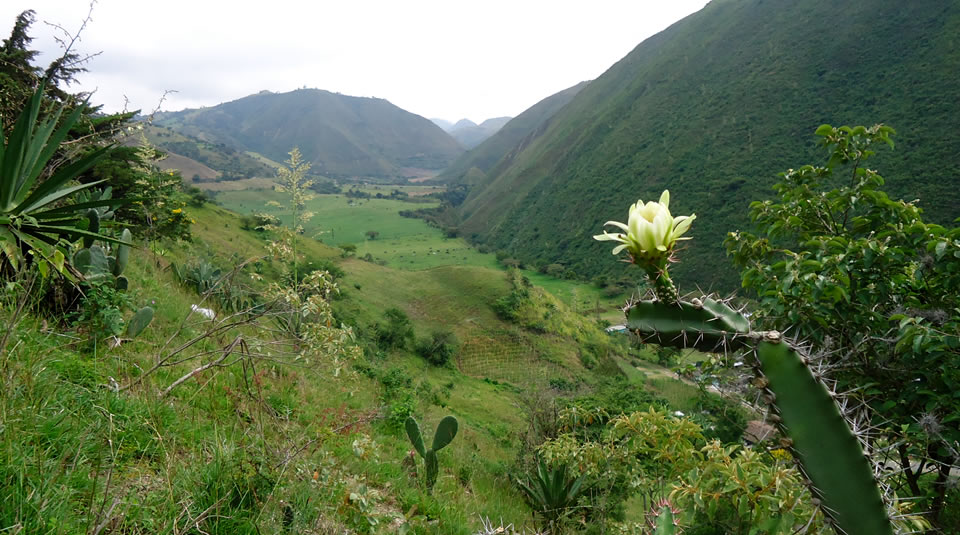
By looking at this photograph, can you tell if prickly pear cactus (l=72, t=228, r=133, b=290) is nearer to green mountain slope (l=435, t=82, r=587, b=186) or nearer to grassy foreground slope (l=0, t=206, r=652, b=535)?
grassy foreground slope (l=0, t=206, r=652, b=535)

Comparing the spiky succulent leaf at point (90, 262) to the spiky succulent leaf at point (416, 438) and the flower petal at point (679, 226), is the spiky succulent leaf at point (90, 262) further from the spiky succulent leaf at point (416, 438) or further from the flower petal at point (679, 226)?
the flower petal at point (679, 226)

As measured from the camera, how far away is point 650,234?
1.44m

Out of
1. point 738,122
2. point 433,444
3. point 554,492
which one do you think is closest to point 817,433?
point 433,444

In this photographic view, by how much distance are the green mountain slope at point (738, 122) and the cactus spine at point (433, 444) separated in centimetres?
2759

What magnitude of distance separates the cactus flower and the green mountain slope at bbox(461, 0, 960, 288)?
97.5ft

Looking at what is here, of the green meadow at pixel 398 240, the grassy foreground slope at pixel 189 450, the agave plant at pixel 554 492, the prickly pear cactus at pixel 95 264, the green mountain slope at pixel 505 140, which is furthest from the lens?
the green mountain slope at pixel 505 140

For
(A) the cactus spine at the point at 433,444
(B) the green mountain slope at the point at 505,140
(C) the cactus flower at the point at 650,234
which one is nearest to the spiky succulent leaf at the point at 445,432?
(A) the cactus spine at the point at 433,444

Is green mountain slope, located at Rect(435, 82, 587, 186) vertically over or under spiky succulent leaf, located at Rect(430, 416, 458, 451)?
over

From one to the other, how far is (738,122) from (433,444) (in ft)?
204

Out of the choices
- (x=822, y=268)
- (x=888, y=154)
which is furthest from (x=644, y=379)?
(x=888, y=154)

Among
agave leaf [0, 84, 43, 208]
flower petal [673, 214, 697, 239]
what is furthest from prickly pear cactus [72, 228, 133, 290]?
flower petal [673, 214, 697, 239]

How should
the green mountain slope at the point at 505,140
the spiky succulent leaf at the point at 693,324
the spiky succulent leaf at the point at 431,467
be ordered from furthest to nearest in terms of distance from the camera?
the green mountain slope at the point at 505,140
the spiky succulent leaf at the point at 431,467
the spiky succulent leaf at the point at 693,324

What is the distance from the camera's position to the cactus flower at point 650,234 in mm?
1437

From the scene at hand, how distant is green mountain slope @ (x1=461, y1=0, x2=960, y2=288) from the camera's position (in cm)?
3778
